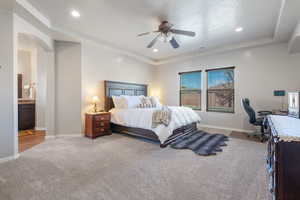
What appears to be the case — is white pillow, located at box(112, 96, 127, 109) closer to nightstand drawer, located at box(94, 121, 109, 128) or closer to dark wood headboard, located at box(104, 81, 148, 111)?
dark wood headboard, located at box(104, 81, 148, 111)

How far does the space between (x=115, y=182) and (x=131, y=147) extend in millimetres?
1348

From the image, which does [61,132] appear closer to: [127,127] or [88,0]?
[127,127]

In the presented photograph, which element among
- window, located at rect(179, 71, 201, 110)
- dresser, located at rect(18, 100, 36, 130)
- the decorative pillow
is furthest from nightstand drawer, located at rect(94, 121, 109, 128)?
window, located at rect(179, 71, 201, 110)

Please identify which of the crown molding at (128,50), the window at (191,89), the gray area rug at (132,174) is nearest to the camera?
the gray area rug at (132,174)

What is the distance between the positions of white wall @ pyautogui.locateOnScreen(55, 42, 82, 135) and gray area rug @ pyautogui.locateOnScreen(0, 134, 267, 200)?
Result: 97 centimetres

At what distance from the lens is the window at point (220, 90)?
198 inches

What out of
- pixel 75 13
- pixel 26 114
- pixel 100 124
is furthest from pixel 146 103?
pixel 26 114

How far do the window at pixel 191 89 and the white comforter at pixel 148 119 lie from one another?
4.78ft

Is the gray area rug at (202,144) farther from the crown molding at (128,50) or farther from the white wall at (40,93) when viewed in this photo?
the white wall at (40,93)

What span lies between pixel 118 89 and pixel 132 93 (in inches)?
28.3

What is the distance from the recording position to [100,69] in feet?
15.4

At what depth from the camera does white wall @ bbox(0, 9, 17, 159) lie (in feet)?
8.37

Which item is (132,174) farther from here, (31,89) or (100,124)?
(31,89)

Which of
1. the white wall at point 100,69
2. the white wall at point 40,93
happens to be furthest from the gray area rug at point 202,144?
the white wall at point 40,93
